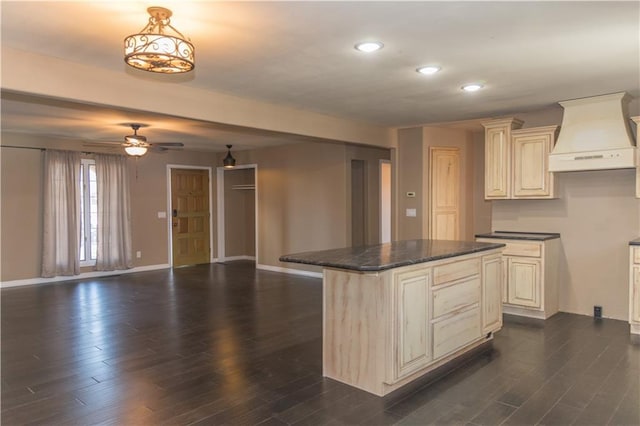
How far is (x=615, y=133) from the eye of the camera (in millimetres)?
4566

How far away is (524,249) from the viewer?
507 centimetres

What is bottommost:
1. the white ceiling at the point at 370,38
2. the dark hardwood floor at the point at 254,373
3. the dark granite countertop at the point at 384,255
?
the dark hardwood floor at the point at 254,373

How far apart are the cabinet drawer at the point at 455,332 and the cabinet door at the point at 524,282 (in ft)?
4.77

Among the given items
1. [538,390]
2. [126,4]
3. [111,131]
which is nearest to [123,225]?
[111,131]

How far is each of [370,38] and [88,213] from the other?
6.74 meters

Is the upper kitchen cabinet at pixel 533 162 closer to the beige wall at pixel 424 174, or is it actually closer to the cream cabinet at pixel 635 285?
the cream cabinet at pixel 635 285

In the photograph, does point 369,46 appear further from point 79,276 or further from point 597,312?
point 79,276

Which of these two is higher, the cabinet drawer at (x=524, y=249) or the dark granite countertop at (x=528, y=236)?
the dark granite countertop at (x=528, y=236)

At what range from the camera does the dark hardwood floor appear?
2789 mm

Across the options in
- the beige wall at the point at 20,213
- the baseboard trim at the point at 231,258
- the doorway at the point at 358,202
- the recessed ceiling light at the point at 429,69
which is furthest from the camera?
the baseboard trim at the point at 231,258

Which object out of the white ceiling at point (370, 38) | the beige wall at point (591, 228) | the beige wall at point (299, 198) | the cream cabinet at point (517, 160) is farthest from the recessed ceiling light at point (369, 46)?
the beige wall at point (299, 198)

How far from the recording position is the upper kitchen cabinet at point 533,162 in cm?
511

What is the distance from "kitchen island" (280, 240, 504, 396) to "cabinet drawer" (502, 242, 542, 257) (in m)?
1.53

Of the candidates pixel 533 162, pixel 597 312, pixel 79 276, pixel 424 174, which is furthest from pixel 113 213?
pixel 597 312
